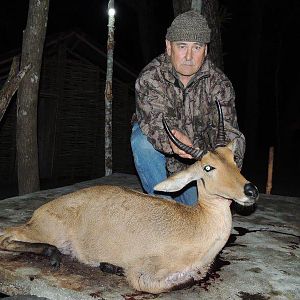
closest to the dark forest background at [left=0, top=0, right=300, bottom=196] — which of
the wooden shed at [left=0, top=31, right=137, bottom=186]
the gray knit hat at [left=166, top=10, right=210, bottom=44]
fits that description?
the wooden shed at [left=0, top=31, right=137, bottom=186]

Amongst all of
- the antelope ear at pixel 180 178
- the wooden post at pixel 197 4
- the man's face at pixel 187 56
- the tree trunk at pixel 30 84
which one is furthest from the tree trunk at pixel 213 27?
the antelope ear at pixel 180 178

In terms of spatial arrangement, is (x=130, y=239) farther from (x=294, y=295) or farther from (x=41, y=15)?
(x=41, y=15)

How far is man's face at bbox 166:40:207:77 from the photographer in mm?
4957

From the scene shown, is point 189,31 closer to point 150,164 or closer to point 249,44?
point 150,164

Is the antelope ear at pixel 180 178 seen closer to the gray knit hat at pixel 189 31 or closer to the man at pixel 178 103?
the man at pixel 178 103

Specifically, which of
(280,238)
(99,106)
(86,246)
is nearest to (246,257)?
(280,238)

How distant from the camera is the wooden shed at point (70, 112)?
13.5 m

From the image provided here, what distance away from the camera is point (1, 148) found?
43.5ft

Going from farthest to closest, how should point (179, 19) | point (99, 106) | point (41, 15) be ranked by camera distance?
point (99, 106) < point (41, 15) < point (179, 19)

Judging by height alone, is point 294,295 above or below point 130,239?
below

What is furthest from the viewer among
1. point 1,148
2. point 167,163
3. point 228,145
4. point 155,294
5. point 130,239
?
point 1,148

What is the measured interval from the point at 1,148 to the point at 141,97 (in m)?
8.97

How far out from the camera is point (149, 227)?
371 centimetres

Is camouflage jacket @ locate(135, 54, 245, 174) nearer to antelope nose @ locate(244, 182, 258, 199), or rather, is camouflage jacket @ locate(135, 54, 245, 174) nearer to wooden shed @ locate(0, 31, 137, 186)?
antelope nose @ locate(244, 182, 258, 199)
